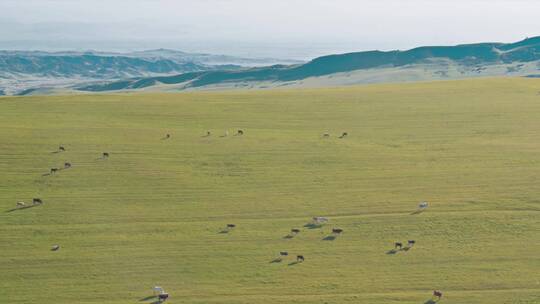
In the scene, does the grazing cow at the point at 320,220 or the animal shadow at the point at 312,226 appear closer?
the animal shadow at the point at 312,226

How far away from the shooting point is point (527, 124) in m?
75.3

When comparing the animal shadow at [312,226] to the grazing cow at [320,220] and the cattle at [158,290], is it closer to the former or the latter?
the grazing cow at [320,220]

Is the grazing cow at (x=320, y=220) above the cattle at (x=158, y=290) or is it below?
above

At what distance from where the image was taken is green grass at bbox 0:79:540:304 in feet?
116

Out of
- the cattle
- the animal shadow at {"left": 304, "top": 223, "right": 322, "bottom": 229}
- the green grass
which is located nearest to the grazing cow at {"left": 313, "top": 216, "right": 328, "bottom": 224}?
the animal shadow at {"left": 304, "top": 223, "right": 322, "bottom": 229}

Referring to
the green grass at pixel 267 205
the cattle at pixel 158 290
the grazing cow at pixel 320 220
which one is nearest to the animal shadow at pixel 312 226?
the grazing cow at pixel 320 220

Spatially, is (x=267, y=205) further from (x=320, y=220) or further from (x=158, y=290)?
(x=158, y=290)

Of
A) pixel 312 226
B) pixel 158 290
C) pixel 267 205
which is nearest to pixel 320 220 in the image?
pixel 312 226

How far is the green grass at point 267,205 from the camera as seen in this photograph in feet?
116

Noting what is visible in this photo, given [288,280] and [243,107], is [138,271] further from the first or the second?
[243,107]

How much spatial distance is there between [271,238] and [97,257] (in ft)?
37.3

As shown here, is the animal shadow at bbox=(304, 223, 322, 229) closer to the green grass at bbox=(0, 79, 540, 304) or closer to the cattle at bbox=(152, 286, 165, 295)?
the green grass at bbox=(0, 79, 540, 304)

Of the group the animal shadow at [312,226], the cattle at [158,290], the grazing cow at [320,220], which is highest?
the grazing cow at [320,220]

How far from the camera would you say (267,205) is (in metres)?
47.2
